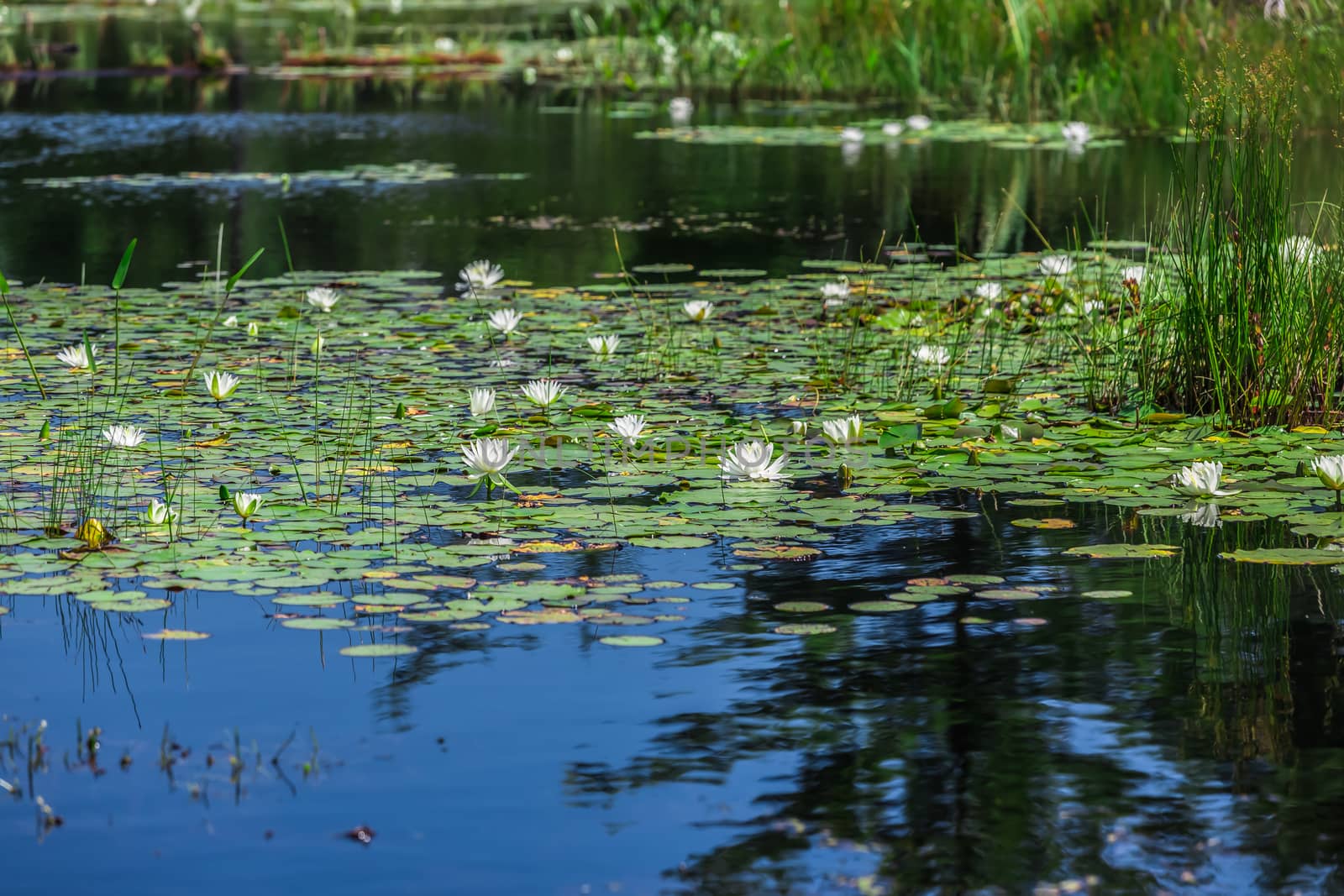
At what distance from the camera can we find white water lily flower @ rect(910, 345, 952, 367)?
566cm

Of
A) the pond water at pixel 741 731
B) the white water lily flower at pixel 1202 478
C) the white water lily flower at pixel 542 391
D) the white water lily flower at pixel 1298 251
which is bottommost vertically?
the pond water at pixel 741 731

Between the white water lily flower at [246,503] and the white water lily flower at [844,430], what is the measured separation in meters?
1.46

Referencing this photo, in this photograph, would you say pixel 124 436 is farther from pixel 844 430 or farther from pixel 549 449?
pixel 844 430

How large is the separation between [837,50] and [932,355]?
11.1 meters

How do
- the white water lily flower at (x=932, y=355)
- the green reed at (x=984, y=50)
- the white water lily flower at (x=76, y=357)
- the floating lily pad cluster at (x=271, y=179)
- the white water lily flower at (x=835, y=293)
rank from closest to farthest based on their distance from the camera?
the white water lily flower at (x=76, y=357) < the white water lily flower at (x=932, y=355) < the white water lily flower at (x=835, y=293) < the floating lily pad cluster at (x=271, y=179) < the green reed at (x=984, y=50)

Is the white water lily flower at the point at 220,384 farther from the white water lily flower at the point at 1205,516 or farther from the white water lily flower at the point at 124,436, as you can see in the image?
the white water lily flower at the point at 1205,516

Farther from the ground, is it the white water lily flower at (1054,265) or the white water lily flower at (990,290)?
the white water lily flower at (1054,265)

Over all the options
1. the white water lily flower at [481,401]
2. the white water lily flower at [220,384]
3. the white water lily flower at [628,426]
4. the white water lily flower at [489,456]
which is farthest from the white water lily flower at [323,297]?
the white water lily flower at [489,456]

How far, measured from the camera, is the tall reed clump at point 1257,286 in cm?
488

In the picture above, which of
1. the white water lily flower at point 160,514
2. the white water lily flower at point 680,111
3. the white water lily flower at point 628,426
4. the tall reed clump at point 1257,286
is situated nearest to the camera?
the white water lily flower at point 160,514

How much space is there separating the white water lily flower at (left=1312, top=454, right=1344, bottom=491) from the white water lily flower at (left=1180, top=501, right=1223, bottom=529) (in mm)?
242

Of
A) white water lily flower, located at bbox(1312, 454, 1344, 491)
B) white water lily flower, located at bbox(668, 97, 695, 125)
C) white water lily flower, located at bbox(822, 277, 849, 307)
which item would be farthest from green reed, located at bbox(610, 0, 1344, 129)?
white water lily flower, located at bbox(1312, 454, 1344, 491)

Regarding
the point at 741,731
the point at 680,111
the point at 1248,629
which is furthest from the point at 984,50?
the point at 741,731

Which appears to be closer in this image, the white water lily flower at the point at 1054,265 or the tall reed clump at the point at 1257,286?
the tall reed clump at the point at 1257,286
